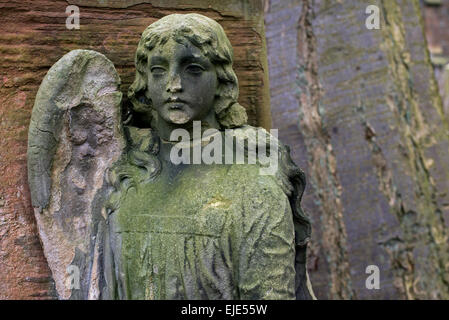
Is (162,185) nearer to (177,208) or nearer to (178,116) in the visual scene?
(177,208)

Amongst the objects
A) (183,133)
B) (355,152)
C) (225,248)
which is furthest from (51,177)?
(355,152)

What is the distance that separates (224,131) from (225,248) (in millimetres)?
528

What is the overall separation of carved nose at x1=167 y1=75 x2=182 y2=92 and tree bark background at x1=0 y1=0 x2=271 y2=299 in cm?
54

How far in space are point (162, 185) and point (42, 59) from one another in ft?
2.67

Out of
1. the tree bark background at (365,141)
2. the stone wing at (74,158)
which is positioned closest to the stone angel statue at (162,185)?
the stone wing at (74,158)

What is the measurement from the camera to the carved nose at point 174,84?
2.99 metres

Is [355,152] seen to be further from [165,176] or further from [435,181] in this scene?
[165,176]

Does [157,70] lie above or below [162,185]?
above

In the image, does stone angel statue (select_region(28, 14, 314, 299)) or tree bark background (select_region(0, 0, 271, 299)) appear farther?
tree bark background (select_region(0, 0, 271, 299))

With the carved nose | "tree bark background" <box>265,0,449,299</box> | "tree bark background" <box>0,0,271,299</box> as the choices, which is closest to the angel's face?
the carved nose

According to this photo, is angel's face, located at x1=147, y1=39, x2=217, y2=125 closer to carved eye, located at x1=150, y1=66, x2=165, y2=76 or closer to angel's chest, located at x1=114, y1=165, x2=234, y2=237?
carved eye, located at x1=150, y1=66, x2=165, y2=76

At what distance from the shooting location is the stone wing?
10.3ft

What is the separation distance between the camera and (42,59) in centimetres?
339

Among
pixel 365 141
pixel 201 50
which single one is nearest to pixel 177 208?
pixel 201 50
